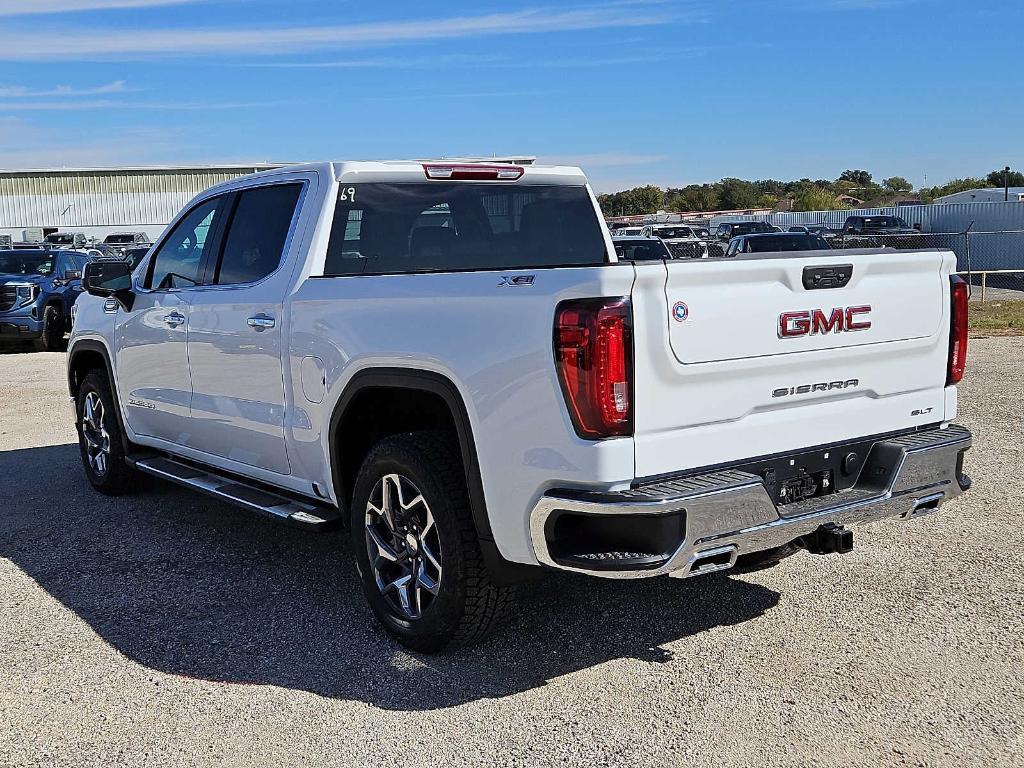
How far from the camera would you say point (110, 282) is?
6.82 m

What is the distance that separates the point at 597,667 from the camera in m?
4.44

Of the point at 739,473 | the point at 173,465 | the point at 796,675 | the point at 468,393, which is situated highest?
the point at 468,393

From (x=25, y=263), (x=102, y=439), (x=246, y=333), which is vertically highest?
(x=246, y=333)

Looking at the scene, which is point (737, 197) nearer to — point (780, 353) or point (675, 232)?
point (675, 232)

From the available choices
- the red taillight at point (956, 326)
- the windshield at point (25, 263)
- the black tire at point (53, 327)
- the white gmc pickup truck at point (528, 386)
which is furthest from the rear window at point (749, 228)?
the red taillight at point (956, 326)

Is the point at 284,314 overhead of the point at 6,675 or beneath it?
overhead

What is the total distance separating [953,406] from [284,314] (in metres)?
2.97

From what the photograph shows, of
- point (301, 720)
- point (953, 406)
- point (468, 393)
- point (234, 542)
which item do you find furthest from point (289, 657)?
point (953, 406)

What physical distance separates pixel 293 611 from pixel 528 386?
194 centimetres

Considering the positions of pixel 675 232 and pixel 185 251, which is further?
pixel 675 232

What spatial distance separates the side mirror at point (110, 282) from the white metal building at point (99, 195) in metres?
57.6

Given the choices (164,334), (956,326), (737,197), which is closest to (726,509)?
(956,326)

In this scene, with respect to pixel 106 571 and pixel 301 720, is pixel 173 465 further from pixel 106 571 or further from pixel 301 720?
pixel 301 720

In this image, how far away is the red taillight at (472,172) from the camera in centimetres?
563
